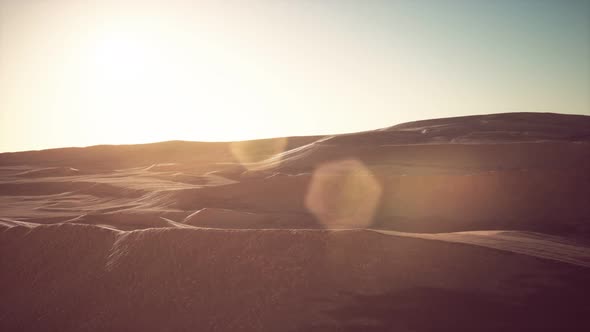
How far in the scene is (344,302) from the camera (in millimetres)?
3846

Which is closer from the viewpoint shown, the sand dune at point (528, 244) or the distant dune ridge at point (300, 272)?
the distant dune ridge at point (300, 272)

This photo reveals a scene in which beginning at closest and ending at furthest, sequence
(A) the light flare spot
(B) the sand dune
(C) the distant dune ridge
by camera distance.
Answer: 1. (C) the distant dune ridge
2. (B) the sand dune
3. (A) the light flare spot

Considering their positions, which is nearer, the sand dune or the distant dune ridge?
the distant dune ridge

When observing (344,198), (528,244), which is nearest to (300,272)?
(528,244)

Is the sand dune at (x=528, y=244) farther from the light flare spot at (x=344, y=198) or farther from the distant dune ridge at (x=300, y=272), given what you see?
the light flare spot at (x=344, y=198)

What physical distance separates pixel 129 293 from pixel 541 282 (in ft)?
13.1

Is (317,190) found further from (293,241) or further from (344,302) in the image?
(344,302)

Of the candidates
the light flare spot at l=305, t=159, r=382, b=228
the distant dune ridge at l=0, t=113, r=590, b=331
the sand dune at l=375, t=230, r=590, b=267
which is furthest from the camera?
the light flare spot at l=305, t=159, r=382, b=228

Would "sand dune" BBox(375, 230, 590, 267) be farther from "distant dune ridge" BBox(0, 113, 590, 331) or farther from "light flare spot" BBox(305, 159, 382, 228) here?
"light flare spot" BBox(305, 159, 382, 228)

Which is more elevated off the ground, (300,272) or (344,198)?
(300,272)

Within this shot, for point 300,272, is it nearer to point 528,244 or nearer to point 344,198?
point 528,244

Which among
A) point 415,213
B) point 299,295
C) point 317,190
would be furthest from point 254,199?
point 299,295

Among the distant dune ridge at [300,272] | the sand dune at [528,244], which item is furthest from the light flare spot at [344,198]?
the sand dune at [528,244]

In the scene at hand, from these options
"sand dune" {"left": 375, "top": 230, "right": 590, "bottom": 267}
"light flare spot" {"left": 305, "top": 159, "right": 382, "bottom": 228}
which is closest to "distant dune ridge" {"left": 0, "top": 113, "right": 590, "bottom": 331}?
"sand dune" {"left": 375, "top": 230, "right": 590, "bottom": 267}
